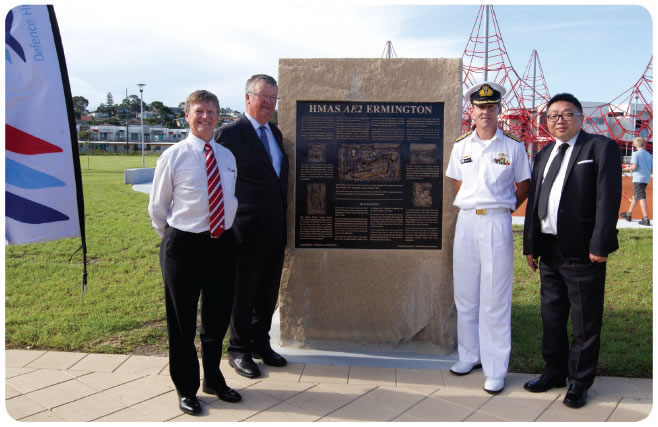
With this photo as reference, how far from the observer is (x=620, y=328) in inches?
209

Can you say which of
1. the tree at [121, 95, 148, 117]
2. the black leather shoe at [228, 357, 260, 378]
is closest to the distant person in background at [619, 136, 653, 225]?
the black leather shoe at [228, 357, 260, 378]

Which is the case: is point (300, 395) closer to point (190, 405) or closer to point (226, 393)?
point (226, 393)

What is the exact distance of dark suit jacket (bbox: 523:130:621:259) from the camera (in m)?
3.53

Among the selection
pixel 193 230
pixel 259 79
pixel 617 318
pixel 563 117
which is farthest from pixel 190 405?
pixel 617 318

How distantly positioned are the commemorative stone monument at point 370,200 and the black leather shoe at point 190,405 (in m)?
1.41

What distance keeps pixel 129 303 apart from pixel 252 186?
2710 mm

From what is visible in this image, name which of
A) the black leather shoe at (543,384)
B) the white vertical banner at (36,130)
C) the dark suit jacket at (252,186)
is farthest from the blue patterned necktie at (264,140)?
the black leather shoe at (543,384)

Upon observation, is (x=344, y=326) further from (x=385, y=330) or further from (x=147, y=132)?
(x=147, y=132)

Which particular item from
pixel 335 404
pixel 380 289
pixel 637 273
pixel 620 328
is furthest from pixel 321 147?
pixel 637 273

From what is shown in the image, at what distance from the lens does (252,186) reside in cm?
410

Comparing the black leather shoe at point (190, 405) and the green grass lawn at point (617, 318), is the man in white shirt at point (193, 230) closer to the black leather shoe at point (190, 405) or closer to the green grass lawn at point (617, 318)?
the black leather shoe at point (190, 405)

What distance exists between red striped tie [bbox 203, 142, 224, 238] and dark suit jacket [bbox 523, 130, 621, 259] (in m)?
2.29

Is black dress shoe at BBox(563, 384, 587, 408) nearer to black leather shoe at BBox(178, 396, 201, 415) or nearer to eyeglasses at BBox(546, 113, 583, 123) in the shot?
eyeglasses at BBox(546, 113, 583, 123)

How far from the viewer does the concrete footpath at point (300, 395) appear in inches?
139
